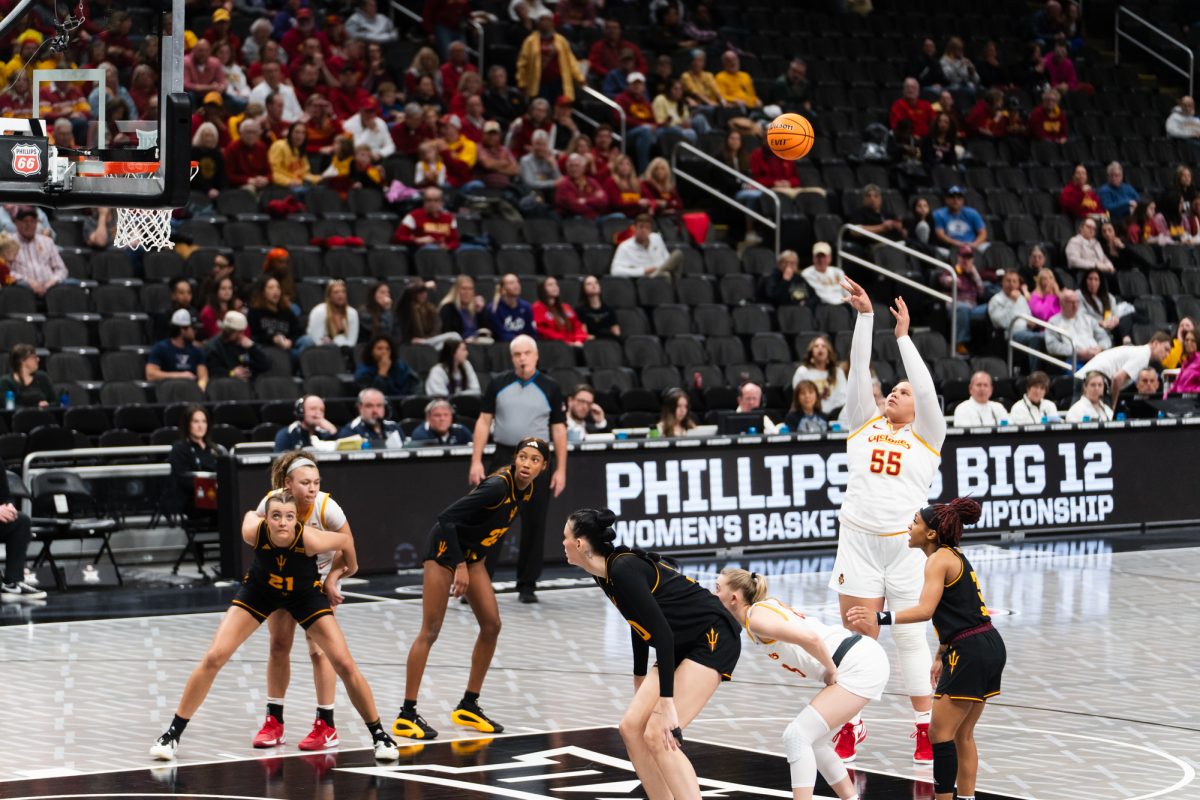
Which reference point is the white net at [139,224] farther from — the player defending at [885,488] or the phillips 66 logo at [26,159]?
the player defending at [885,488]

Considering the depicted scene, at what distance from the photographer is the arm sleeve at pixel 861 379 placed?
33.5 ft

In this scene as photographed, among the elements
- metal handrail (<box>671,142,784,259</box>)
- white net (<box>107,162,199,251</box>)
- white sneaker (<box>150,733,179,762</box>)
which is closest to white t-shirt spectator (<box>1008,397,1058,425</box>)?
metal handrail (<box>671,142,784,259</box>)

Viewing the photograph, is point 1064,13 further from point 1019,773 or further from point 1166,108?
point 1019,773

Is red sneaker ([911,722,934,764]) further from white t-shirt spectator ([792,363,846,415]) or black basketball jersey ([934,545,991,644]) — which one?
white t-shirt spectator ([792,363,846,415])

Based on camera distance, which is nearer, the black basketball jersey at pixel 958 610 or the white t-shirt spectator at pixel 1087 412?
the black basketball jersey at pixel 958 610

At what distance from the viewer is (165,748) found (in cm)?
975

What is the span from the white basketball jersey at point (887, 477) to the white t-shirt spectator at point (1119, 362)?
10290 millimetres

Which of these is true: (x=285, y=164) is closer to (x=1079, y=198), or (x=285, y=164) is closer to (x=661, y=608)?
(x=1079, y=198)

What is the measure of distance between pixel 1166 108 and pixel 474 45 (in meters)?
11.9

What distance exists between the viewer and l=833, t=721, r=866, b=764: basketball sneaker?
9.68m

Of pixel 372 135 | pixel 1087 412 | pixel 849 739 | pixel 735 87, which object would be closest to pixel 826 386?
pixel 1087 412

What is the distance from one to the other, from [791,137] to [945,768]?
633 centimetres

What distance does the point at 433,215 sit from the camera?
70.9 feet

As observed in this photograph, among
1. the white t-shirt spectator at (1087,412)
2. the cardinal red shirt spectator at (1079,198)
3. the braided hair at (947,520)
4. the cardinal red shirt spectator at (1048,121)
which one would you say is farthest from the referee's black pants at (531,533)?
the cardinal red shirt spectator at (1048,121)
